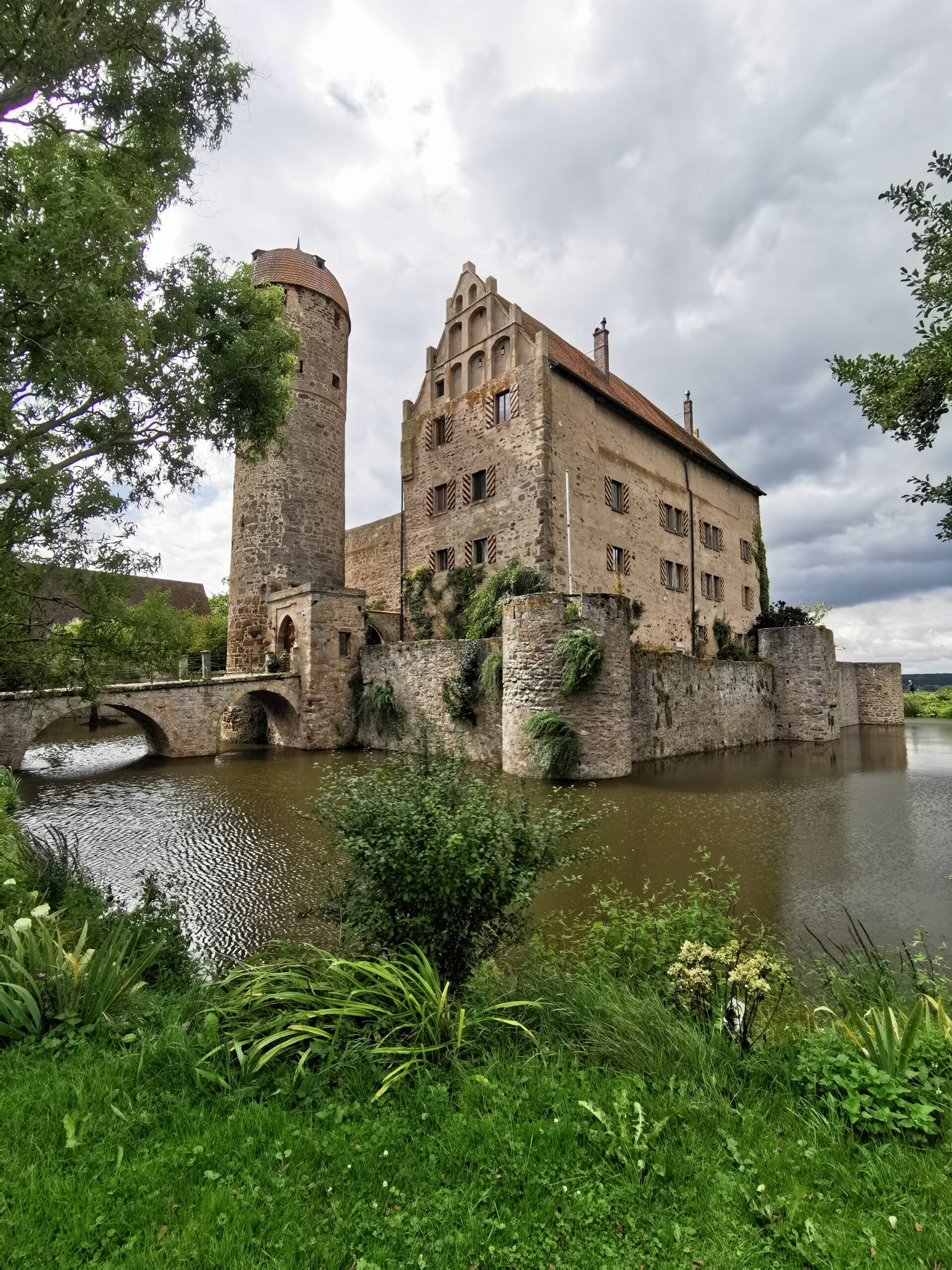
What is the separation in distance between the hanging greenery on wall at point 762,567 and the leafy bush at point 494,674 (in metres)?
21.6

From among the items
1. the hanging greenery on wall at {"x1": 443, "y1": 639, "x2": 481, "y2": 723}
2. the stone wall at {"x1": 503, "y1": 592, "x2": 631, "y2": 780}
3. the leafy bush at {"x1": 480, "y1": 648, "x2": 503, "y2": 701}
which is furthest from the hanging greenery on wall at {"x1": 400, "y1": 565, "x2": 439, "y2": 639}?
the stone wall at {"x1": 503, "y1": 592, "x2": 631, "y2": 780}

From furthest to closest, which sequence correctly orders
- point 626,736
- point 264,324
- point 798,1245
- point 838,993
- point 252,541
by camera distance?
point 252,541
point 626,736
point 264,324
point 838,993
point 798,1245

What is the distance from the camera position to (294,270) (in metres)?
23.4

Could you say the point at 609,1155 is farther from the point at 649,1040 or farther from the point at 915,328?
the point at 915,328

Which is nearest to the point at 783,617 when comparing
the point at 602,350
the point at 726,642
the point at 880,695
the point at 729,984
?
the point at 726,642

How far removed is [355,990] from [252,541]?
21.9 metres

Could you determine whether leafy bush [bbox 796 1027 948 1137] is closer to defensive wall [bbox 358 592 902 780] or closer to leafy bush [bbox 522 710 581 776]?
defensive wall [bbox 358 592 902 780]

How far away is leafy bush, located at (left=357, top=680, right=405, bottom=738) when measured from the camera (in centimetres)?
1888

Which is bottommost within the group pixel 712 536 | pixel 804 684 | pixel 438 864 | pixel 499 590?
pixel 438 864

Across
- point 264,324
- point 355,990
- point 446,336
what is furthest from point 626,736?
point 446,336

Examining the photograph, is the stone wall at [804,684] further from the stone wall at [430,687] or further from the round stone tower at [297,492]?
the round stone tower at [297,492]

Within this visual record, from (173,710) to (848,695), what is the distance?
29.3 meters

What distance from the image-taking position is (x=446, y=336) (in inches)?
931

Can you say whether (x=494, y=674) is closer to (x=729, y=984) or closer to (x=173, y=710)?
(x=173, y=710)
